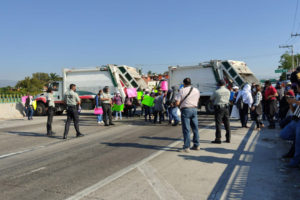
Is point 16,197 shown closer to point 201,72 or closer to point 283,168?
point 283,168

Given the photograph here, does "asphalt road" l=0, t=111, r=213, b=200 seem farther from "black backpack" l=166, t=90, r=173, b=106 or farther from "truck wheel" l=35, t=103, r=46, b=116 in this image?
"truck wheel" l=35, t=103, r=46, b=116

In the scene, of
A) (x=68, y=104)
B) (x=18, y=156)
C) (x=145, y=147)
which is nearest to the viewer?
(x=18, y=156)

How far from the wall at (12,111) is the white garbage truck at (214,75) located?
1200cm

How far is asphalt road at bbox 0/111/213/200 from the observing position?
13.9 feet

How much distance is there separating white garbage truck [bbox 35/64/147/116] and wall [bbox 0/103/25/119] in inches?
58.6

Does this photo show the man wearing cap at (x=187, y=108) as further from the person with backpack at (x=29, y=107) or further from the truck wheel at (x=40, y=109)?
the truck wheel at (x=40, y=109)

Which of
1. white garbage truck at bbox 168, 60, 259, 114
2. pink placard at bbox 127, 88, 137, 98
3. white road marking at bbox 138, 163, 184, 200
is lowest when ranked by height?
white road marking at bbox 138, 163, 184, 200

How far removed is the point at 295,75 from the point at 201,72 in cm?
1179

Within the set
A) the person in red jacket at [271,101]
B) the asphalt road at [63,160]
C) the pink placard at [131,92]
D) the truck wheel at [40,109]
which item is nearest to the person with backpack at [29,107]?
the truck wheel at [40,109]

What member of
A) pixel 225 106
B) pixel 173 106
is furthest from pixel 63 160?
pixel 173 106

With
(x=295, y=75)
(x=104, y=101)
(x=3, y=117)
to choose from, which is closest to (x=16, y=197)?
(x=295, y=75)

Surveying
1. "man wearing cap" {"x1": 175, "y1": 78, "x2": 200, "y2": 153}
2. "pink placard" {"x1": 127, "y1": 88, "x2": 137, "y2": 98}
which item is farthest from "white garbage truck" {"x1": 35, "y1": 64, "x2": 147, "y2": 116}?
"man wearing cap" {"x1": 175, "y1": 78, "x2": 200, "y2": 153}

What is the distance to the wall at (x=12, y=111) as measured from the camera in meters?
18.2

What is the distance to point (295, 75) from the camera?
201 inches
